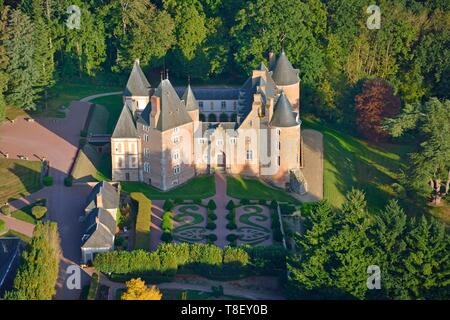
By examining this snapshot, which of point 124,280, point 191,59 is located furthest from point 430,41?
point 124,280

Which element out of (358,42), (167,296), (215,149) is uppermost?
(358,42)

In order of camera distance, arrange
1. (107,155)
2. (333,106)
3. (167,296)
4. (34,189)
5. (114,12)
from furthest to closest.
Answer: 1. (114,12)
2. (333,106)
3. (107,155)
4. (34,189)
5. (167,296)

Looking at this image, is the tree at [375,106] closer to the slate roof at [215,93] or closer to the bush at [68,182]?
the slate roof at [215,93]

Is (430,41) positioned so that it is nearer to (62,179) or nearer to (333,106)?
(333,106)

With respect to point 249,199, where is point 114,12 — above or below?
above

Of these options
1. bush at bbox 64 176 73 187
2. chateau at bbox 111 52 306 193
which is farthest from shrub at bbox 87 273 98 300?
chateau at bbox 111 52 306 193

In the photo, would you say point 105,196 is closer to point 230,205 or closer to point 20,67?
point 230,205

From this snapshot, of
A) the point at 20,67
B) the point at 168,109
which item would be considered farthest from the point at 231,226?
the point at 20,67
